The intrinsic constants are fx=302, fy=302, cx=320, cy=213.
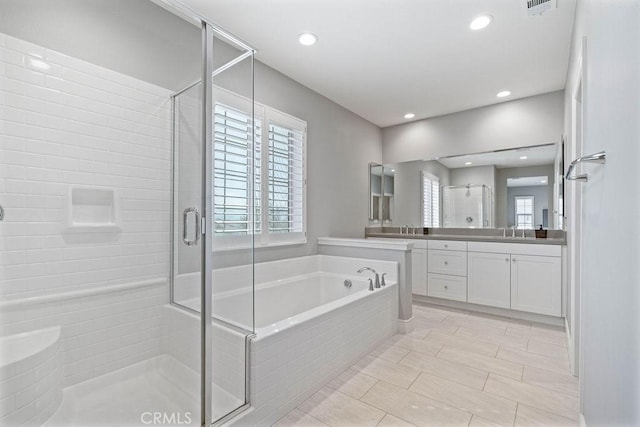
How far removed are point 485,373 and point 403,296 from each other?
951 mm

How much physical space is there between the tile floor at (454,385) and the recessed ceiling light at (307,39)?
8.58 feet

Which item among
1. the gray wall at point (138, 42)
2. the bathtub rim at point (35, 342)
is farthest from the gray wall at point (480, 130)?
the bathtub rim at point (35, 342)

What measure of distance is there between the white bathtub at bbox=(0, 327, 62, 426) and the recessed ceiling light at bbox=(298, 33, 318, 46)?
98.7 inches

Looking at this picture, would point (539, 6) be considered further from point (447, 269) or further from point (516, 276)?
point (447, 269)

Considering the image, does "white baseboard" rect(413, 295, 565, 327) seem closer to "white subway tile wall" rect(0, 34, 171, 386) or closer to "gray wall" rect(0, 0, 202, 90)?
"white subway tile wall" rect(0, 34, 171, 386)

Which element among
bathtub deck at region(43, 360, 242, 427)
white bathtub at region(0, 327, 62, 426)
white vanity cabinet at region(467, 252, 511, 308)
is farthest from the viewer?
white vanity cabinet at region(467, 252, 511, 308)

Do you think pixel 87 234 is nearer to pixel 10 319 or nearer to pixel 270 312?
pixel 10 319

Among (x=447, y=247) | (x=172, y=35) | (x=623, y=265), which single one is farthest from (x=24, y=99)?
(x=447, y=247)

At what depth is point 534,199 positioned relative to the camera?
3564 mm

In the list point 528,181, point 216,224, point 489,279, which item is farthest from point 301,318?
point 528,181

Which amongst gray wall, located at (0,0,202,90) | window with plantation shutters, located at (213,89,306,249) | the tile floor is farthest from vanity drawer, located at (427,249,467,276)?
gray wall, located at (0,0,202,90)

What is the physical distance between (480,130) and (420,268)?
1951 millimetres

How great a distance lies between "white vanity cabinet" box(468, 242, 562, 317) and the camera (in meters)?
3.13

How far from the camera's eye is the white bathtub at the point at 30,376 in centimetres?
127
